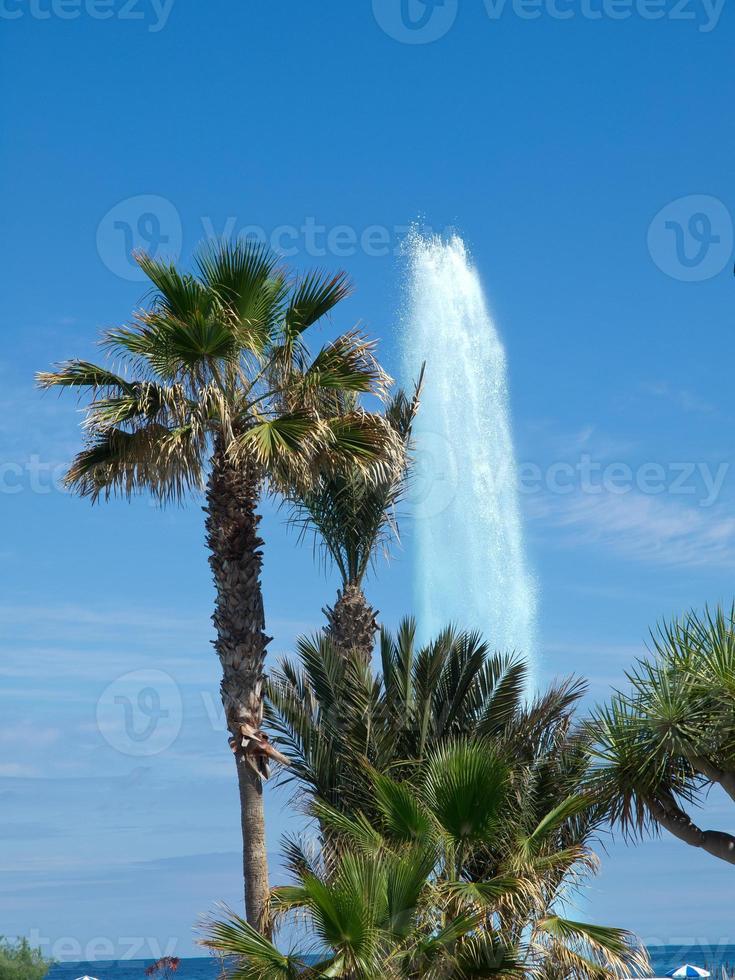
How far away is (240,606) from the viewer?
15820mm

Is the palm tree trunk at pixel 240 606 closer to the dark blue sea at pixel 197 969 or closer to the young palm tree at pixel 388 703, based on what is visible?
the young palm tree at pixel 388 703

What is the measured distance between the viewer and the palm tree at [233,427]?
1550cm

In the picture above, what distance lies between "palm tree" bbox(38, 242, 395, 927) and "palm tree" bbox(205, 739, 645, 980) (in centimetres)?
222

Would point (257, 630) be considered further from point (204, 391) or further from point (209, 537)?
point (204, 391)

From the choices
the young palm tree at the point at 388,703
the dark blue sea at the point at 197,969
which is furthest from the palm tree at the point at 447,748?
the dark blue sea at the point at 197,969

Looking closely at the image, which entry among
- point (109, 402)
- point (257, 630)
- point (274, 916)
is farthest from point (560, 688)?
point (109, 402)

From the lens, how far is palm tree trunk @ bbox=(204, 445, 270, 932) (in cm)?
1541

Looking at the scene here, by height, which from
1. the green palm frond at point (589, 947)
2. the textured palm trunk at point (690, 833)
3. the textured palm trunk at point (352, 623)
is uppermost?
the textured palm trunk at point (352, 623)

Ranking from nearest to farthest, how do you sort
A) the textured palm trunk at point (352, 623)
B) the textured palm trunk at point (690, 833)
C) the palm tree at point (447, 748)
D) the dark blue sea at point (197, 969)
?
the palm tree at point (447, 748)
the textured palm trunk at point (690, 833)
the textured palm trunk at point (352, 623)
the dark blue sea at point (197, 969)

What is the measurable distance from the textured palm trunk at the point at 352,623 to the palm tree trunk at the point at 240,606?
3.33 meters

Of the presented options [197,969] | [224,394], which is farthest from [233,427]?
[197,969]

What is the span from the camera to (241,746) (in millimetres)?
15391

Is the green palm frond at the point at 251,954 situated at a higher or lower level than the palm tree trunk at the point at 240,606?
lower

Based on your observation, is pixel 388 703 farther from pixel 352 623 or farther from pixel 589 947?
pixel 589 947
